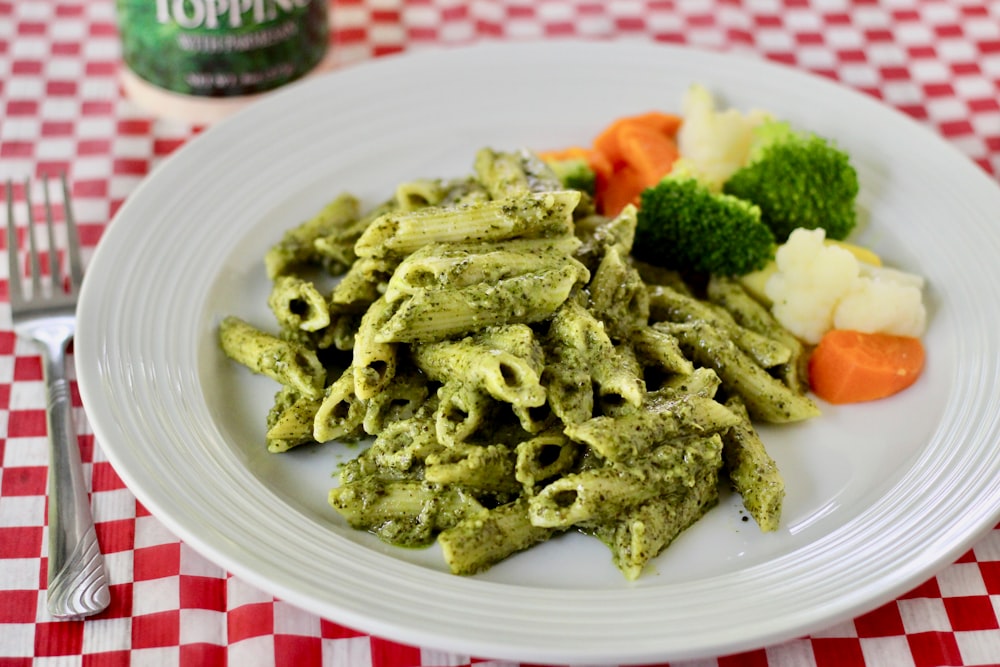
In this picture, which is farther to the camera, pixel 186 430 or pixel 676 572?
pixel 186 430

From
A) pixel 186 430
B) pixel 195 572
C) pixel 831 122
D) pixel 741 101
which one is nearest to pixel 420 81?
pixel 741 101

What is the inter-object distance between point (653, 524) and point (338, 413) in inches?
36.1

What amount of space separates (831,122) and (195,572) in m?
2.78

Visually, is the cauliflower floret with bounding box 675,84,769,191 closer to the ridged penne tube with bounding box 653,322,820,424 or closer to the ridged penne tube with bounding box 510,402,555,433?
the ridged penne tube with bounding box 653,322,820,424

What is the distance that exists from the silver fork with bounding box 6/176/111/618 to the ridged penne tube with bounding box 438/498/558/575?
35.3 inches

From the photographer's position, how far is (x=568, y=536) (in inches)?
108

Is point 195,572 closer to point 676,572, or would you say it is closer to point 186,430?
point 186,430

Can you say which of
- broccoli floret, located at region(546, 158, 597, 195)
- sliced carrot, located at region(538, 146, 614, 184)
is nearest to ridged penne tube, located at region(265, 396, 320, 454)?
broccoli floret, located at region(546, 158, 597, 195)

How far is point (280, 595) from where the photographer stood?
241 centimetres

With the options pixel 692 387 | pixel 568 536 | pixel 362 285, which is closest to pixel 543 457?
pixel 568 536

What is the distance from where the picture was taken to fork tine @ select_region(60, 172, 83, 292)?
3.54m

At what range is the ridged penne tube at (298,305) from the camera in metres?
3.10

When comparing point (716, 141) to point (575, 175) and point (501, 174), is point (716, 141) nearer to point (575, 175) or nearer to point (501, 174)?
point (575, 175)

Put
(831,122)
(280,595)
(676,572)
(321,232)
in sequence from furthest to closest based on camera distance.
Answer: (831,122) → (321,232) → (676,572) → (280,595)
